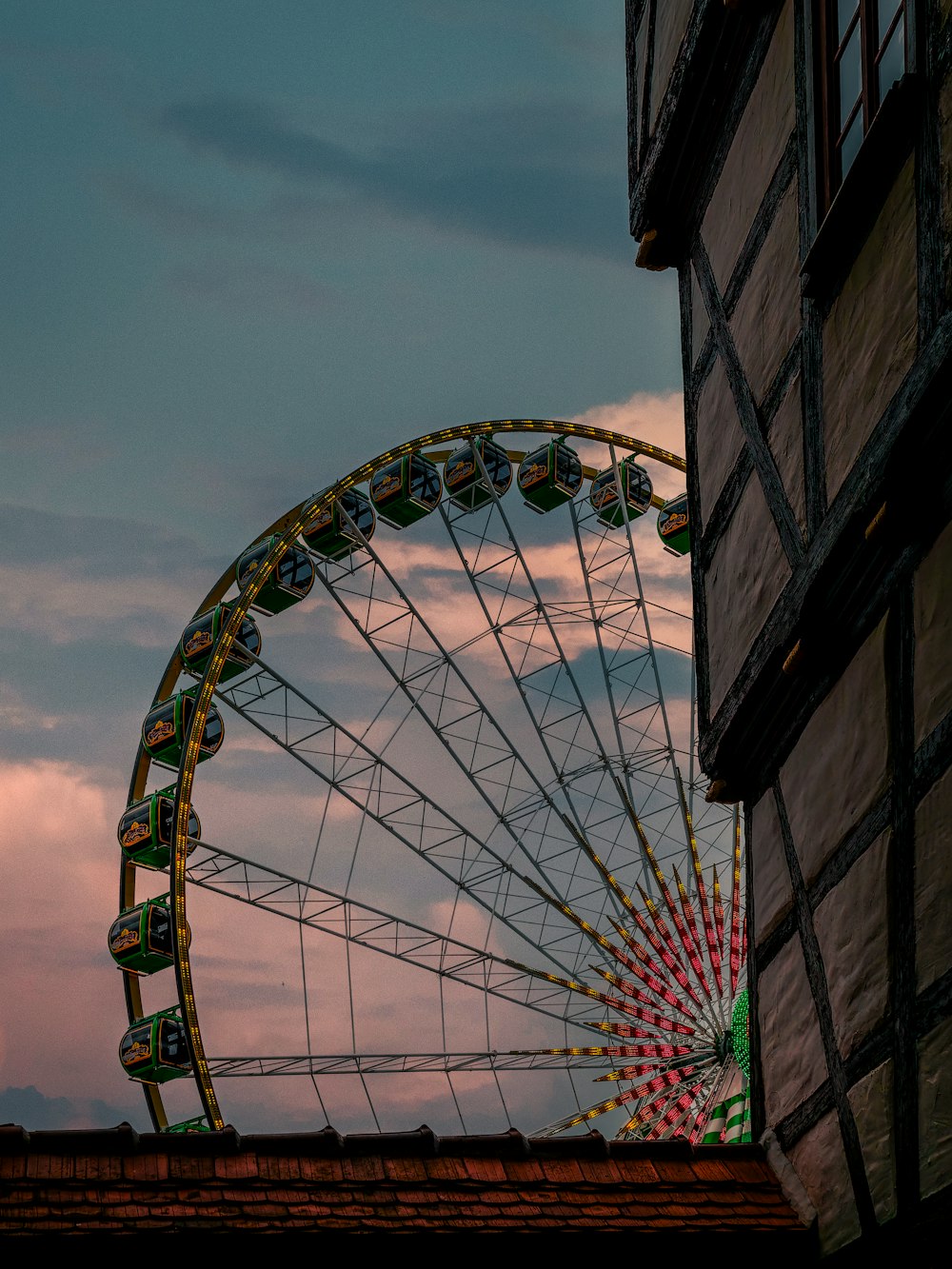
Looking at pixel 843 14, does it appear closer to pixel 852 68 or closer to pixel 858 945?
pixel 852 68

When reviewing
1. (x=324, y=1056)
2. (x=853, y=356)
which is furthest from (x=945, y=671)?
(x=324, y=1056)

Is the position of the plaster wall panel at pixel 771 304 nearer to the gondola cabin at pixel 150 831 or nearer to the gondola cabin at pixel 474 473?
the gondola cabin at pixel 150 831

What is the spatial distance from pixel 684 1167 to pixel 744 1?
5.28m

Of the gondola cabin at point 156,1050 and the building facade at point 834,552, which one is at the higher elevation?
the gondola cabin at point 156,1050

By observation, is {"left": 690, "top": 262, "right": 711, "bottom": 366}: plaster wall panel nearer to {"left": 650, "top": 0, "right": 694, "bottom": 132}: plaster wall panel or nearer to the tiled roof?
{"left": 650, "top": 0, "right": 694, "bottom": 132}: plaster wall panel

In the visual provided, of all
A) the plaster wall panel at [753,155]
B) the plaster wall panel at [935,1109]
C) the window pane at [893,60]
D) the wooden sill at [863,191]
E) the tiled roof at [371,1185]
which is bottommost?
the plaster wall panel at [935,1109]

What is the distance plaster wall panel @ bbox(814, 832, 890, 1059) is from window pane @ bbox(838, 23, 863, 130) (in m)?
2.97

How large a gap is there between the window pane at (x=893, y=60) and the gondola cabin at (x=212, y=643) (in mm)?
16991

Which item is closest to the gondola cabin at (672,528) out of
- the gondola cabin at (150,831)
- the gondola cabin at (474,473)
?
the gondola cabin at (474,473)

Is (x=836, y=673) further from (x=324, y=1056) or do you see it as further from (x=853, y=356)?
(x=324, y=1056)

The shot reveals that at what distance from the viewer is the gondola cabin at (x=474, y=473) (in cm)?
2484

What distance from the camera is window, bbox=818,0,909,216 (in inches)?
232

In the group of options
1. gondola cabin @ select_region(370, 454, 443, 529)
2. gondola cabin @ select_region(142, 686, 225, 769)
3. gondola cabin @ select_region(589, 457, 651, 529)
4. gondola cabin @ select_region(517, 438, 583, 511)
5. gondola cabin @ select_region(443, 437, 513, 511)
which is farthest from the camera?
gondola cabin @ select_region(589, 457, 651, 529)

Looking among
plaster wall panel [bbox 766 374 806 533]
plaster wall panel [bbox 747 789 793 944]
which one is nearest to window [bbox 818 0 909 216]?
plaster wall panel [bbox 766 374 806 533]
